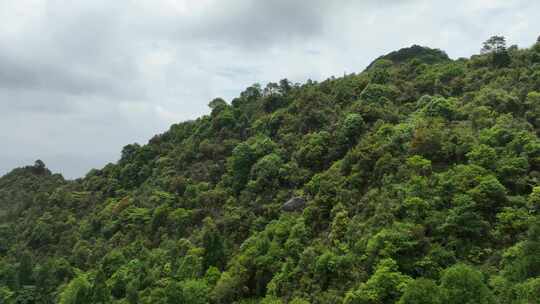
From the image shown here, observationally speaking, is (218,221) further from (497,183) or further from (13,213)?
(13,213)

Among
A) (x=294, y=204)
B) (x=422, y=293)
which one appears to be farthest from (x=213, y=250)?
(x=422, y=293)

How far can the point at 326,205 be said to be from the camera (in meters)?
42.2

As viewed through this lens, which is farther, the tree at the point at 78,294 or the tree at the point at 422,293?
the tree at the point at 78,294

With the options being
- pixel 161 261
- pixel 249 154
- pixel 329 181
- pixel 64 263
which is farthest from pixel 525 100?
pixel 64 263

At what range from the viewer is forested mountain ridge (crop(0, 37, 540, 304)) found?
2970cm

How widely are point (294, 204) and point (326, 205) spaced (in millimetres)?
4843

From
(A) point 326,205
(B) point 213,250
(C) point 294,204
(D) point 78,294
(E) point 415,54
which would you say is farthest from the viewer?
(E) point 415,54

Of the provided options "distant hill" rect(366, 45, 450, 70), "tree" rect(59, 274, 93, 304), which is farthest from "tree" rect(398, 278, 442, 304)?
"distant hill" rect(366, 45, 450, 70)

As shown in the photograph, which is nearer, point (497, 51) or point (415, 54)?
point (497, 51)

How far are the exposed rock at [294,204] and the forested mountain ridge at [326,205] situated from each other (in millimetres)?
263

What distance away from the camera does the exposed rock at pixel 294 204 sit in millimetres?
45719

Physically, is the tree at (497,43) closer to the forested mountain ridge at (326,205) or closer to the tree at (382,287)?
the forested mountain ridge at (326,205)

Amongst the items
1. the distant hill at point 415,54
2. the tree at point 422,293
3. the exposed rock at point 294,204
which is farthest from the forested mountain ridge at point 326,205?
the distant hill at point 415,54

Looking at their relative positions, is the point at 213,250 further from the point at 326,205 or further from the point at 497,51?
the point at 497,51
